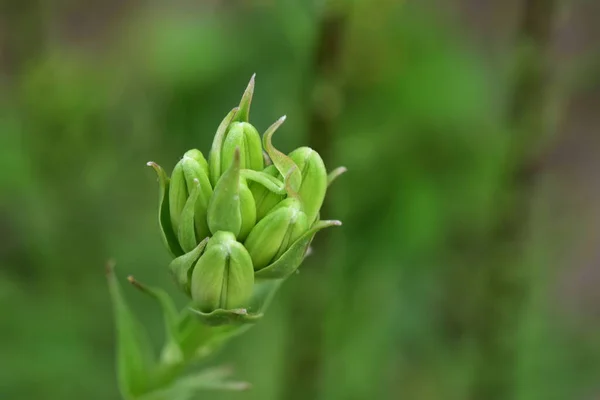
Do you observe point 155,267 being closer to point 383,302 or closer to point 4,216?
point 4,216

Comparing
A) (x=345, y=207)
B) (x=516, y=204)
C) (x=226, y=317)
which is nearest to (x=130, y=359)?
(x=226, y=317)

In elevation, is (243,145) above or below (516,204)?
below

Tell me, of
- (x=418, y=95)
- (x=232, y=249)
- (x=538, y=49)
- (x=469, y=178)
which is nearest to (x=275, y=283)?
(x=232, y=249)

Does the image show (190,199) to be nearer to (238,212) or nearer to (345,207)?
(238,212)

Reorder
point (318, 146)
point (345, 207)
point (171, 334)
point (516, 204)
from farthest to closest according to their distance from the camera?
point (345, 207) → point (516, 204) → point (318, 146) → point (171, 334)

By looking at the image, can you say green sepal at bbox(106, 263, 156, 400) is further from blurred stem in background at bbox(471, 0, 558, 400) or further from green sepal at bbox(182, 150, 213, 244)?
blurred stem in background at bbox(471, 0, 558, 400)

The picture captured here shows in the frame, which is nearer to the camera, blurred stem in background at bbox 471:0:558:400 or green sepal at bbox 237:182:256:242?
green sepal at bbox 237:182:256:242

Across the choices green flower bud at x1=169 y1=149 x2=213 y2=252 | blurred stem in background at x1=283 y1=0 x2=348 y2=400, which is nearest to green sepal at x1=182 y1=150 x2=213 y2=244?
green flower bud at x1=169 y1=149 x2=213 y2=252

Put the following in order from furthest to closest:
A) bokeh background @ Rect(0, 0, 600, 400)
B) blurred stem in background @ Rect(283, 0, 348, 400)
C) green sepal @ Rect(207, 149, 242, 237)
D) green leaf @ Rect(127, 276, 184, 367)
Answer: bokeh background @ Rect(0, 0, 600, 400)
blurred stem in background @ Rect(283, 0, 348, 400)
green leaf @ Rect(127, 276, 184, 367)
green sepal @ Rect(207, 149, 242, 237)
